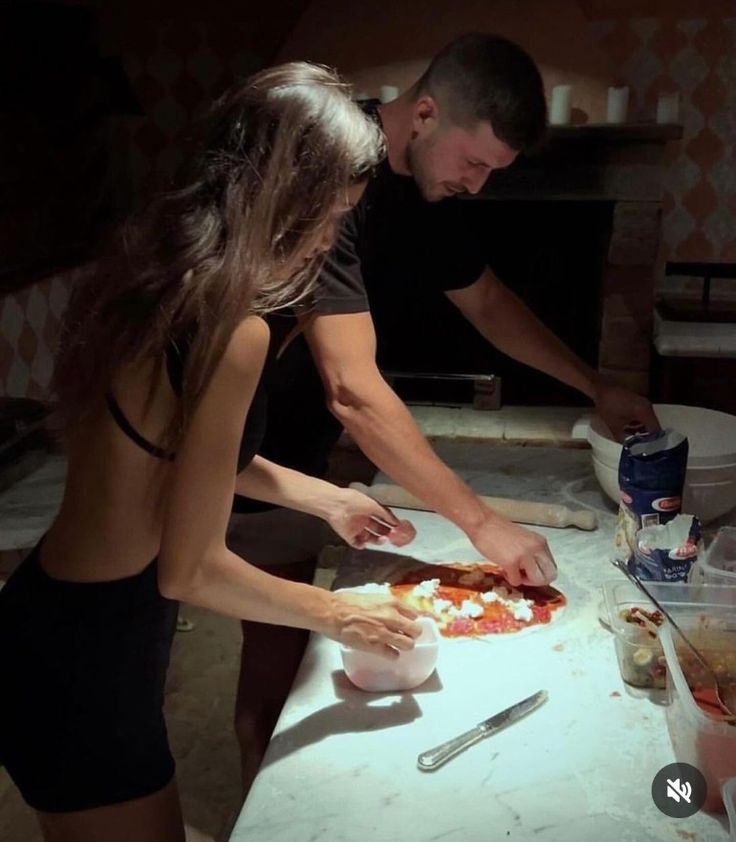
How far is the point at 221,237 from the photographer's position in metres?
0.96

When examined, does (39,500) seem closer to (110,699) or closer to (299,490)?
(299,490)

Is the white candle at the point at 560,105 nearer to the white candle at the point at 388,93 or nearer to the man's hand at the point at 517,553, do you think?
the white candle at the point at 388,93

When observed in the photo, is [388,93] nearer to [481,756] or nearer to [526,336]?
[526,336]

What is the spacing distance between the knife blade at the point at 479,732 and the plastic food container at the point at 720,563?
0.27 m

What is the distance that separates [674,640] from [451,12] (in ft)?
7.31

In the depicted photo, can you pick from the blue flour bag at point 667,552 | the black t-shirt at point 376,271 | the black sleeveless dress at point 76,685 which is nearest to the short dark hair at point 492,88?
the black t-shirt at point 376,271

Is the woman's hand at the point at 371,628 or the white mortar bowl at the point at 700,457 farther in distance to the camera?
the white mortar bowl at the point at 700,457

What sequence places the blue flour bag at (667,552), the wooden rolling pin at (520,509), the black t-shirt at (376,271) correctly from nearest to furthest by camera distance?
the blue flour bag at (667,552), the wooden rolling pin at (520,509), the black t-shirt at (376,271)

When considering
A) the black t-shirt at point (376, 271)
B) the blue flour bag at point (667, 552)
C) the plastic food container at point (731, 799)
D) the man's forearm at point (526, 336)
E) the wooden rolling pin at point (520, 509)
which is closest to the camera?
the plastic food container at point (731, 799)

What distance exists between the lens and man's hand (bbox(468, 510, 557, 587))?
1299 millimetres

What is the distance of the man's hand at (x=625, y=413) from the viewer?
166cm

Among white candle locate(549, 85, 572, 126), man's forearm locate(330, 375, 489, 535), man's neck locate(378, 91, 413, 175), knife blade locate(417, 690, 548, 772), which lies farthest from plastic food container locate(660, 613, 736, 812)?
white candle locate(549, 85, 572, 126)

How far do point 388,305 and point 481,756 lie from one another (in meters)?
1.12

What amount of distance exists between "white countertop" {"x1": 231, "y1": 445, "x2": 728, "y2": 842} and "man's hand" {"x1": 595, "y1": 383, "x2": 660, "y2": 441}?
0.48 meters
